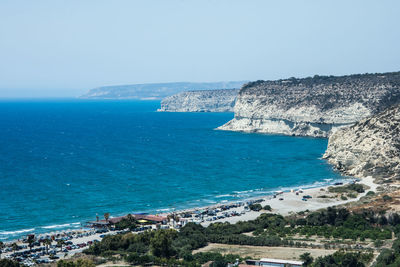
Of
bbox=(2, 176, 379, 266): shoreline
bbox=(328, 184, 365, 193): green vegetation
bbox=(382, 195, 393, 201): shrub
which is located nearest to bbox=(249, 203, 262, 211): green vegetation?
bbox=(2, 176, 379, 266): shoreline

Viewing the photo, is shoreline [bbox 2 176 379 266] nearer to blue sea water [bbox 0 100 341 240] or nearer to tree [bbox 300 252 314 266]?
blue sea water [bbox 0 100 341 240]

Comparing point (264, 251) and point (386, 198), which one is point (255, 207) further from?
point (264, 251)

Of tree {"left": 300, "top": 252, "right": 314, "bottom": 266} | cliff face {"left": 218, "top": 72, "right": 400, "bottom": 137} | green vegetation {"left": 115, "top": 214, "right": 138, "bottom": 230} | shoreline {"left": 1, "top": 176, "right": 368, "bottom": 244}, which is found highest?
cliff face {"left": 218, "top": 72, "right": 400, "bottom": 137}

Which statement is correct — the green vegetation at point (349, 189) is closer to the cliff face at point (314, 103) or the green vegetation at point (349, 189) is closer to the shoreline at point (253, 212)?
the shoreline at point (253, 212)

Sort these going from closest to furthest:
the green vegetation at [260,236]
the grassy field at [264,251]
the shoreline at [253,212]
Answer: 1. the green vegetation at [260,236]
2. the grassy field at [264,251]
3. the shoreline at [253,212]

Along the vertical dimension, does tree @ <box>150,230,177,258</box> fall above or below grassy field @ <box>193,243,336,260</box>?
above

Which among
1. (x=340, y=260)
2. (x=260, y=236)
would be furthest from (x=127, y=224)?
(x=340, y=260)

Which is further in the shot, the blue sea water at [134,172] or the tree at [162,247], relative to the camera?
the blue sea water at [134,172]

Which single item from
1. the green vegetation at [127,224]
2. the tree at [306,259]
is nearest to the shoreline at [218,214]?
the green vegetation at [127,224]
